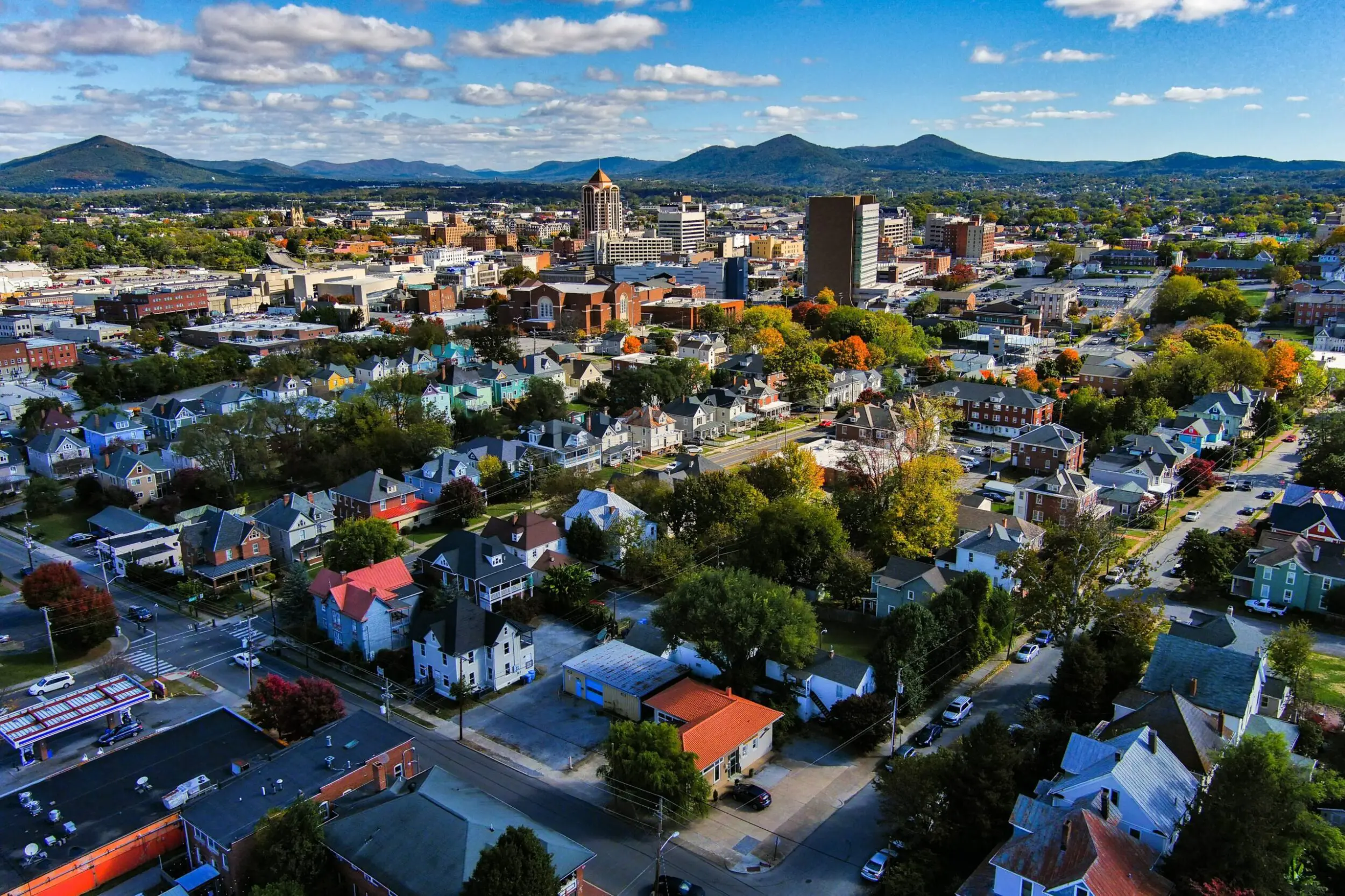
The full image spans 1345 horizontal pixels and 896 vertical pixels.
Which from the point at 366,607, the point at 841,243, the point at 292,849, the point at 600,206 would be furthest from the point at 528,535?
the point at 600,206

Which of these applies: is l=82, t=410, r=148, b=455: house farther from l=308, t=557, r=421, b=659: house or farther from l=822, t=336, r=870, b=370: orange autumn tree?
l=822, t=336, r=870, b=370: orange autumn tree

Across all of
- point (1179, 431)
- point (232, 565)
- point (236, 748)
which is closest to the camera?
point (236, 748)

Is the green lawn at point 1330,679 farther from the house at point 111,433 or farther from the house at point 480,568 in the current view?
the house at point 111,433

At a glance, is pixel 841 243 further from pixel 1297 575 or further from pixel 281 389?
pixel 1297 575

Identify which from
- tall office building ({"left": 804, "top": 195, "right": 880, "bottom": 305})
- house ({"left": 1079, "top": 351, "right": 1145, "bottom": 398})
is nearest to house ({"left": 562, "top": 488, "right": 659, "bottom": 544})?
house ({"left": 1079, "top": 351, "right": 1145, "bottom": 398})

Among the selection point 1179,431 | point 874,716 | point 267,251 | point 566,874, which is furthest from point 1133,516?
point 267,251

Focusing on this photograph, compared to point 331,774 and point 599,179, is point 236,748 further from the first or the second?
point 599,179
